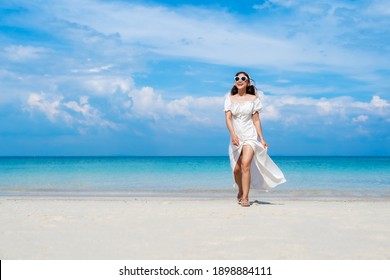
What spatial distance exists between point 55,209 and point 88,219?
1557 millimetres

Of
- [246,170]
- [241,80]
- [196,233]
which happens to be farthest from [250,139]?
[196,233]


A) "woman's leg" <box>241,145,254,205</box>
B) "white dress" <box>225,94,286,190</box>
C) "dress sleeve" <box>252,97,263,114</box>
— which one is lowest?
"woman's leg" <box>241,145,254,205</box>

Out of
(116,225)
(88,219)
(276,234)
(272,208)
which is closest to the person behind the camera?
(276,234)

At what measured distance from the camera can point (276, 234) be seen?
18.7 feet

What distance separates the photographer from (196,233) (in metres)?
5.74

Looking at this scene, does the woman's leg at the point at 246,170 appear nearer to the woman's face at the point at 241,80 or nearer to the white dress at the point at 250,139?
the white dress at the point at 250,139

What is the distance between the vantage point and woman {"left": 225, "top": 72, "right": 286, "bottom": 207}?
834cm

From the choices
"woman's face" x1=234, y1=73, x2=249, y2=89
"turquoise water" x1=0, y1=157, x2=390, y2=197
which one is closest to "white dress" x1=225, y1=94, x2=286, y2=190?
"woman's face" x1=234, y1=73, x2=249, y2=89

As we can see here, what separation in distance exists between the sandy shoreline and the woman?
78 centimetres

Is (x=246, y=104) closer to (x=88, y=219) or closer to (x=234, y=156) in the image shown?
(x=234, y=156)

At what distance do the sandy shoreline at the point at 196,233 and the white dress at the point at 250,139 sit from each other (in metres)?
0.89

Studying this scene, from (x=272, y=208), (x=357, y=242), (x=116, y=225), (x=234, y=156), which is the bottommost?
(x=357, y=242)

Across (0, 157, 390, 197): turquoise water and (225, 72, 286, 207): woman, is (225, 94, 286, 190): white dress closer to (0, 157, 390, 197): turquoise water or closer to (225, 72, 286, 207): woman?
(225, 72, 286, 207): woman
